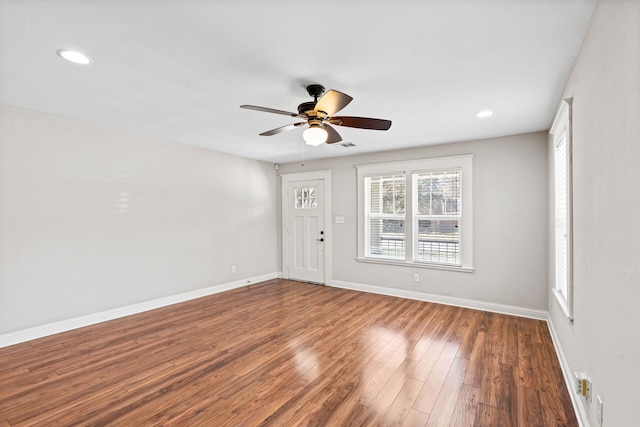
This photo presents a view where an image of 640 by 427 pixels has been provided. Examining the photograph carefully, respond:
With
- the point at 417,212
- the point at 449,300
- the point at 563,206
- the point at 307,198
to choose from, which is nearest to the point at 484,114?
the point at 563,206

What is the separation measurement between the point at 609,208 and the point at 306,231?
502 centimetres

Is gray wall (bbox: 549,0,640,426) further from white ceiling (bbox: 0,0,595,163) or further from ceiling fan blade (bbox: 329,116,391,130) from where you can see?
ceiling fan blade (bbox: 329,116,391,130)

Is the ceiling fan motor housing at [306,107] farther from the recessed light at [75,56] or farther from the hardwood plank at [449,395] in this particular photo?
the hardwood plank at [449,395]

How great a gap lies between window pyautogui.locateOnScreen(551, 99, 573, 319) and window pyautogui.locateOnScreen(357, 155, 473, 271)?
1.28m

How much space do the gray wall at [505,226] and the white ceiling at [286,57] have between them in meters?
0.70

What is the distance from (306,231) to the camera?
614 cm

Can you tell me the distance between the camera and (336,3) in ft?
5.17

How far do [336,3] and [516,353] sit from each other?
338cm

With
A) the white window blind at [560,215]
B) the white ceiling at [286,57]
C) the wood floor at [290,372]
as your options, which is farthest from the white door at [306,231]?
the white window blind at [560,215]

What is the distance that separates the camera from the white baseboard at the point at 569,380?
1.89 metres

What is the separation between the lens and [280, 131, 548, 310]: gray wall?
395 cm

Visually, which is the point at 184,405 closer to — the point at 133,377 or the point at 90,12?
the point at 133,377

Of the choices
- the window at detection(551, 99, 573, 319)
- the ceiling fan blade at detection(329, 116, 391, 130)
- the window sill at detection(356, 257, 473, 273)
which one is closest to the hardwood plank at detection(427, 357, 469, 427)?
the window at detection(551, 99, 573, 319)

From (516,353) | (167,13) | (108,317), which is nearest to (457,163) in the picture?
(516,353)
